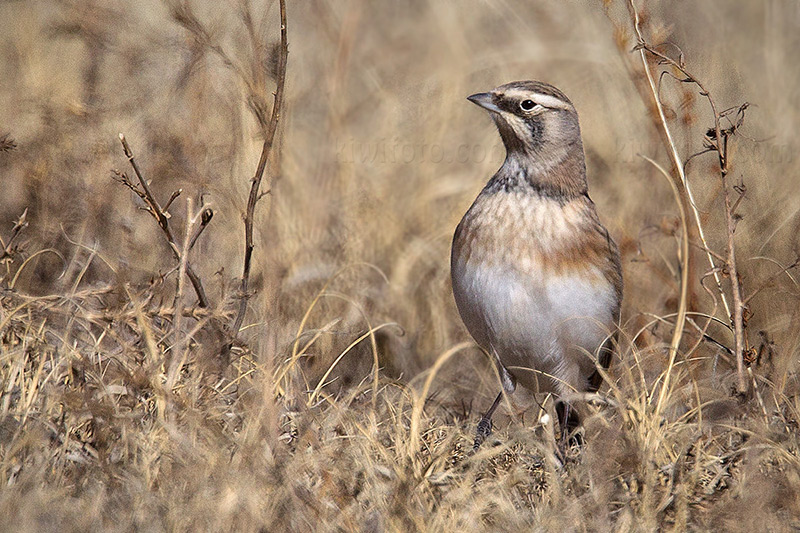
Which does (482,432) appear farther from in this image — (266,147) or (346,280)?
(346,280)

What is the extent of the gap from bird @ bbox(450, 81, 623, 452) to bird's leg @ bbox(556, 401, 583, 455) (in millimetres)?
20

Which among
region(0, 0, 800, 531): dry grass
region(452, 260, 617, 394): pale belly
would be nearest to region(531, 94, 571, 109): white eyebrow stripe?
region(0, 0, 800, 531): dry grass

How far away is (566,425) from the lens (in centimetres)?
396

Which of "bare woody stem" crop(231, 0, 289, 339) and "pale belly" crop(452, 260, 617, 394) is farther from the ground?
"bare woody stem" crop(231, 0, 289, 339)

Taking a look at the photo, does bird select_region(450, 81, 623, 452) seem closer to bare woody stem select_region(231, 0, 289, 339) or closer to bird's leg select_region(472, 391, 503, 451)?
bird's leg select_region(472, 391, 503, 451)

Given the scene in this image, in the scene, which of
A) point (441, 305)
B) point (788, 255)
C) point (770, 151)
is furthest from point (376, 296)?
point (770, 151)

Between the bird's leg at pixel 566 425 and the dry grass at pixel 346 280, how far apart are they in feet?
0.35

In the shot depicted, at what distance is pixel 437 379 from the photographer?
493cm

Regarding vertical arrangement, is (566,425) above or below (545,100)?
below

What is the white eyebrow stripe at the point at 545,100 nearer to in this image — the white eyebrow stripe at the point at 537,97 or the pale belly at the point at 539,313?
the white eyebrow stripe at the point at 537,97

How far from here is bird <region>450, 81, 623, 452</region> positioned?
3.90 m

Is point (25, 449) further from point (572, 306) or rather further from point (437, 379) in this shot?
point (437, 379)

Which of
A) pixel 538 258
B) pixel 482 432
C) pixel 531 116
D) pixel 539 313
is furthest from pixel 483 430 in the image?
pixel 531 116

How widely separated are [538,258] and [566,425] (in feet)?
2.09
